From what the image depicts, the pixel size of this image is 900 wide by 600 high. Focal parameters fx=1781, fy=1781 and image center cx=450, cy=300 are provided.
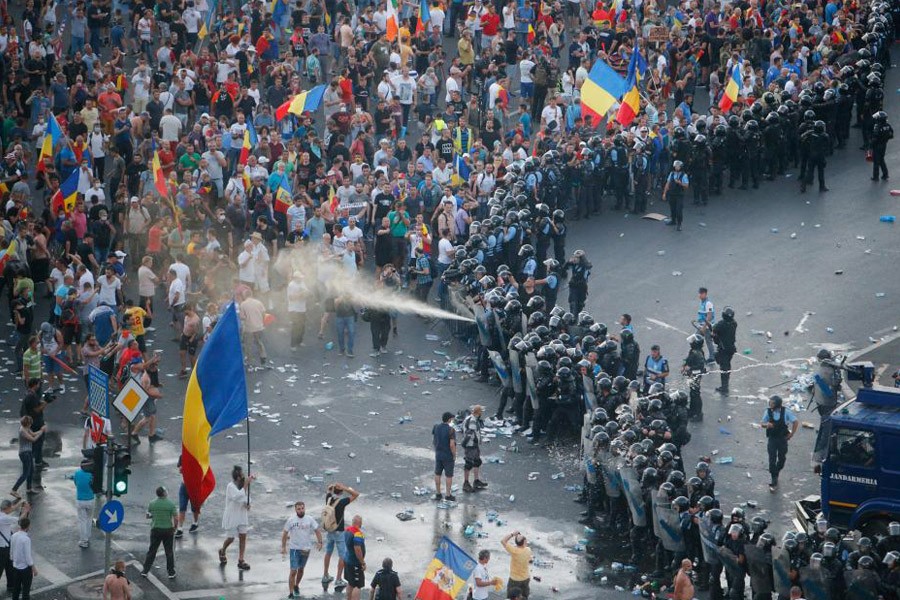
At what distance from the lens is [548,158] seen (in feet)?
128

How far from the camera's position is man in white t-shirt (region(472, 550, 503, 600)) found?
955 inches

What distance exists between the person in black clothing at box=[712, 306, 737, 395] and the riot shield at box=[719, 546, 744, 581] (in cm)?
789

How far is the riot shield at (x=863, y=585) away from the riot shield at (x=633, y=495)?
12.6 feet

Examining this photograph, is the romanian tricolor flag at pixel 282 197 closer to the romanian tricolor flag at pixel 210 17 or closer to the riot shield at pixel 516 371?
the riot shield at pixel 516 371

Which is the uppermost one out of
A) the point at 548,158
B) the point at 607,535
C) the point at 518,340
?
the point at 548,158

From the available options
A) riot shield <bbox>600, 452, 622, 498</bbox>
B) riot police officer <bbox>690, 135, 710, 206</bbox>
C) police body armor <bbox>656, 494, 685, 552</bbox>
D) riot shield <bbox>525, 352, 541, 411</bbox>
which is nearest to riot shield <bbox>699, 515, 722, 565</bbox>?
police body armor <bbox>656, 494, 685, 552</bbox>

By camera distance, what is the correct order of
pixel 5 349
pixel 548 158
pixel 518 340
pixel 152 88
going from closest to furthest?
1. pixel 518 340
2. pixel 5 349
3. pixel 548 158
4. pixel 152 88

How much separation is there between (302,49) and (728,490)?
21.1 m

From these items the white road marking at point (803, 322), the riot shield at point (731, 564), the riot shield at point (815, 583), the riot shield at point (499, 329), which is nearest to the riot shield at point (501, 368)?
the riot shield at point (499, 329)

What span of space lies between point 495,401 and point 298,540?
8164 millimetres

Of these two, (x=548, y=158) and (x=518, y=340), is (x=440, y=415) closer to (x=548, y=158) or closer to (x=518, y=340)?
(x=518, y=340)

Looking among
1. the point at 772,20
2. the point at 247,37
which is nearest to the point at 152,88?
the point at 247,37

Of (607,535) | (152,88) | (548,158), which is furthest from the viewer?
(152,88)

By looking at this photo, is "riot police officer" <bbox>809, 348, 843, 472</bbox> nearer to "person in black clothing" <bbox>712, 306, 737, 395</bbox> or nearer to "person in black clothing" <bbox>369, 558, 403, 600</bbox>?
"person in black clothing" <bbox>712, 306, 737, 395</bbox>
